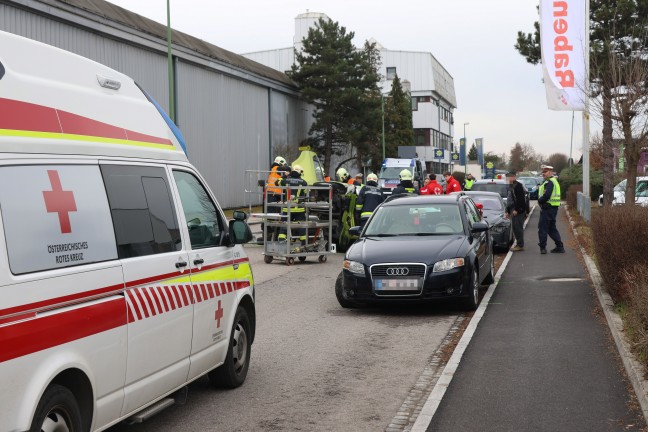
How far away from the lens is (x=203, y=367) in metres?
6.35

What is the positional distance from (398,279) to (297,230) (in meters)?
8.08

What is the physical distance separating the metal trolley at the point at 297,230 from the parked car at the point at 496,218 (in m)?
3.92

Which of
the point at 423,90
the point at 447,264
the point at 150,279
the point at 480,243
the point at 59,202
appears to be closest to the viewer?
the point at 59,202

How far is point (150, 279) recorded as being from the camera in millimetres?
5375

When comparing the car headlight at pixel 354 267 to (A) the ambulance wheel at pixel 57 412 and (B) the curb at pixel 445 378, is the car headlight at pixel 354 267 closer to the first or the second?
(B) the curb at pixel 445 378

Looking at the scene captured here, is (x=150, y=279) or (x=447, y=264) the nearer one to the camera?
(x=150, y=279)

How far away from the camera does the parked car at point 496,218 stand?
20.2 meters

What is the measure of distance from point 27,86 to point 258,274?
1195 cm

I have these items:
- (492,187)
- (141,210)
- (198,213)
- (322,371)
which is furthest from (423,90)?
(141,210)

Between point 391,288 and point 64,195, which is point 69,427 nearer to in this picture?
point 64,195

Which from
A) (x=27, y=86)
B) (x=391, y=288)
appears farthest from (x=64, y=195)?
(x=391, y=288)

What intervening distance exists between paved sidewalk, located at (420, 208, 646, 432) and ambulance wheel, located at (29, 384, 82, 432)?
255 cm

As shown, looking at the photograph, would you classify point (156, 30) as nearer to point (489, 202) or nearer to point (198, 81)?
point (198, 81)

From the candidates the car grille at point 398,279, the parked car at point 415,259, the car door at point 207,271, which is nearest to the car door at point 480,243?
the parked car at point 415,259
